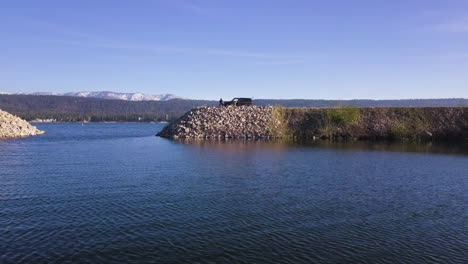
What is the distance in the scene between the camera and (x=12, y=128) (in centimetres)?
8000

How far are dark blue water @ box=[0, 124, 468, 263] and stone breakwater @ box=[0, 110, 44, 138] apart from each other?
4755cm

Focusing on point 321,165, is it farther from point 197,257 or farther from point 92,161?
point 197,257

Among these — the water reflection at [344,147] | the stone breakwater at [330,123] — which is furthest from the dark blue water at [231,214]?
the stone breakwater at [330,123]

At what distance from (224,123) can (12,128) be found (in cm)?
4245

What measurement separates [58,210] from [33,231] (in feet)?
11.3

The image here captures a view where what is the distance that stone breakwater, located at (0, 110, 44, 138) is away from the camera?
77.2 metres

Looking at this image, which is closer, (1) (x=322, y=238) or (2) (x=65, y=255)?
(2) (x=65, y=255)

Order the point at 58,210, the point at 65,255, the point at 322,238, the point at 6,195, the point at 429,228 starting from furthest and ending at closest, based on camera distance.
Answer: the point at 6,195 < the point at 58,210 < the point at 429,228 < the point at 322,238 < the point at 65,255

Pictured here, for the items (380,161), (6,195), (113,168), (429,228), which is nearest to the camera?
(429,228)

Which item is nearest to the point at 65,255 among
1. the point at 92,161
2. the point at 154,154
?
the point at 92,161

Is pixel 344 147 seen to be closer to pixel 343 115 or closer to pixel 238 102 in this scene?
pixel 343 115

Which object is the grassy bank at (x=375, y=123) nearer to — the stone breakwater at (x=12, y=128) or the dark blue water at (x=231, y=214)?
the dark blue water at (x=231, y=214)

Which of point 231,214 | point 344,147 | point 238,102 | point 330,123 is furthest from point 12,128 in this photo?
point 231,214

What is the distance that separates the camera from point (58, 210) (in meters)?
20.4
